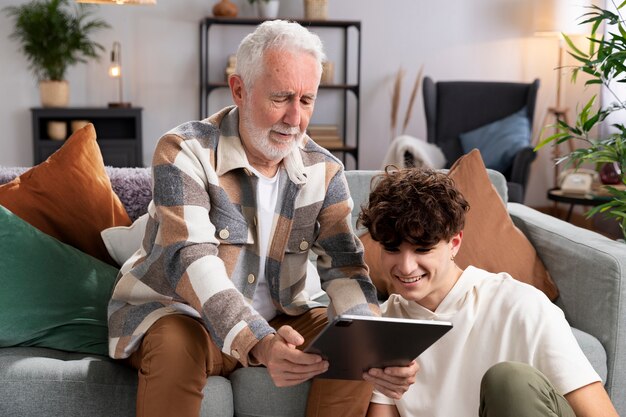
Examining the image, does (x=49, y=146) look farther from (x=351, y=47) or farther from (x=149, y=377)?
(x=149, y=377)

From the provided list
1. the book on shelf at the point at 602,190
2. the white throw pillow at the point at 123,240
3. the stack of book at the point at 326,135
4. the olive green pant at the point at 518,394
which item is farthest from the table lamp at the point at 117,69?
the olive green pant at the point at 518,394

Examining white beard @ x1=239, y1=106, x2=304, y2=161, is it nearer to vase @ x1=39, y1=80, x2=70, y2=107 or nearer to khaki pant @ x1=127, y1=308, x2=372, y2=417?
khaki pant @ x1=127, y1=308, x2=372, y2=417

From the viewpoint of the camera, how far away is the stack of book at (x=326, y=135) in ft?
21.8

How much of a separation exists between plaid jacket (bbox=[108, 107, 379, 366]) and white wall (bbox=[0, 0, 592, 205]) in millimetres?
4738

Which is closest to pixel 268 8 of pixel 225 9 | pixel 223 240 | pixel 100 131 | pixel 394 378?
pixel 225 9

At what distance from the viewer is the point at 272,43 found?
2.06m

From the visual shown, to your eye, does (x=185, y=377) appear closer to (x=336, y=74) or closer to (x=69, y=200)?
(x=69, y=200)

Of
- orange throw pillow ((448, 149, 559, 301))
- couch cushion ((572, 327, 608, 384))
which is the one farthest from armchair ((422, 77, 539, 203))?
couch cushion ((572, 327, 608, 384))

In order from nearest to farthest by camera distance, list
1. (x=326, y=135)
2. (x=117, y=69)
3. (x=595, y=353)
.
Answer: (x=595, y=353), (x=117, y=69), (x=326, y=135)

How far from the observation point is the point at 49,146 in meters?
6.41

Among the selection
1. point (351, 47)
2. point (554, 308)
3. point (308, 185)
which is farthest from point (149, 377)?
Answer: point (351, 47)

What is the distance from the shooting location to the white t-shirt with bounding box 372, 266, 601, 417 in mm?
1839

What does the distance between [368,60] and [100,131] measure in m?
2.12

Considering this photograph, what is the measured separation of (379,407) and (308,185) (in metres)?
0.58
